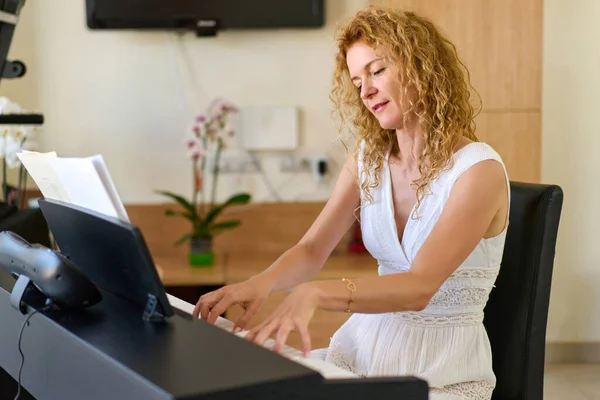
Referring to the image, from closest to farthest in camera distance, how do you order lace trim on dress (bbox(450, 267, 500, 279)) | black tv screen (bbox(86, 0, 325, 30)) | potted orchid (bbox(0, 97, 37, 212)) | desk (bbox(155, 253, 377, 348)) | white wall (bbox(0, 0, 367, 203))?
lace trim on dress (bbox(450, 267, 500, 279)) → potted orchid (bbox(0, 97, 37, 212)) → desk (bbox(155, 253, 377, 348)) → black tv screen (bbox(86, 0, 325, 30)) → white wall (bbox(0, 0, 367, 203))

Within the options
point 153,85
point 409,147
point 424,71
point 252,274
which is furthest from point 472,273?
point 153,85

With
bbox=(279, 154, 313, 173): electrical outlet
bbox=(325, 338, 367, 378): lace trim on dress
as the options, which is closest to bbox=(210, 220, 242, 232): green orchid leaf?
bbox=(279, 154, 313, 173): electrical outlet

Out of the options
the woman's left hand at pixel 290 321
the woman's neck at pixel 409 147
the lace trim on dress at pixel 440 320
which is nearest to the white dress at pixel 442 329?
the lace trim on dress at pixel 440 320

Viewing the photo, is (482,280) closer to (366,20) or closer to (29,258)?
(366,20)

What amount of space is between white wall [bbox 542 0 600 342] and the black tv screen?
109cm

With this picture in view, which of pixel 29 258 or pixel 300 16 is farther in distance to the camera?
pixel 300 16

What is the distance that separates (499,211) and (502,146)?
1.74m

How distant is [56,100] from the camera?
3.72 meters

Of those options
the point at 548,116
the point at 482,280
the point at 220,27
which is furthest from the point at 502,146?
the point at 482,280

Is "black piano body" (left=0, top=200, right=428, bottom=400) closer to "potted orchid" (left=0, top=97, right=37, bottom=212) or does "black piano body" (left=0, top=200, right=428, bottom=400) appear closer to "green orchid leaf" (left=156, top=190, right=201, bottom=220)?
"potted orchid" (left=0, top=97, right=37, bottom=212)

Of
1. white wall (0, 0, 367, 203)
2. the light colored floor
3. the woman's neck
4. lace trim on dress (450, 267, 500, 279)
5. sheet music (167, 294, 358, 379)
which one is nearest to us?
sheet music (167, 294, 358, 379)

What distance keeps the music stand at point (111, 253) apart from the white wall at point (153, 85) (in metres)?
2.31

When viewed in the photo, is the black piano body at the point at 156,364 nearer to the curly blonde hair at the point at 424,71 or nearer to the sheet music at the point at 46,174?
the sheet music at the point at 46,174

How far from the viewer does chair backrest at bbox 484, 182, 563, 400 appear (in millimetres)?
1781
